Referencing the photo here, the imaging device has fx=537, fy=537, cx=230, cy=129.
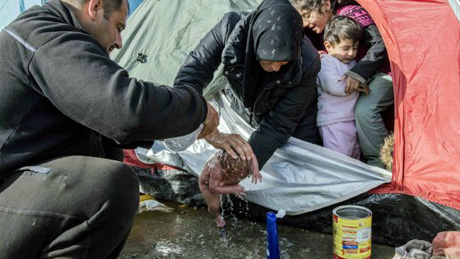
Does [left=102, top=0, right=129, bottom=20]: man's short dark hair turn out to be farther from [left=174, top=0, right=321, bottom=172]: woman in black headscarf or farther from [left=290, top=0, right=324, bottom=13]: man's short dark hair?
[left=290, top=0, right=324, bottom=13]: man's short dark hair

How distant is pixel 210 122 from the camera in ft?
6.22

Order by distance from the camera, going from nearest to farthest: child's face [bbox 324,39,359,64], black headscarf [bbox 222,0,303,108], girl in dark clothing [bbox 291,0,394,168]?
black headscarf [bbox 222,0,303,108] < girl in dark clothing [bbox 291,0,394,168] < child's face [bbox 324,39,359,64]

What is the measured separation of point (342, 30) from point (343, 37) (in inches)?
1.5

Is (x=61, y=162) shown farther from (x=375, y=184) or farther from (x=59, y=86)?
(x=375, y=184)

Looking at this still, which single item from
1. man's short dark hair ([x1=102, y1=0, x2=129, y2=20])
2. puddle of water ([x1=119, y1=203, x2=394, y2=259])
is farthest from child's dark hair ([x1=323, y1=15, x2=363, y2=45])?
man's short dark hair ([x1=102, y1=0, x2=129, y2=20])

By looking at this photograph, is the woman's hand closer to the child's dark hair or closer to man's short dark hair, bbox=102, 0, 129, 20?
the child's dark hair

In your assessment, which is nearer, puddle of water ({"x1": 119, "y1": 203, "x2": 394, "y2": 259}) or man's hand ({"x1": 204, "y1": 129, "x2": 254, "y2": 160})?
man's hand ({"x1": 204, "y1": 129, "x2": 254, "y2": 160})

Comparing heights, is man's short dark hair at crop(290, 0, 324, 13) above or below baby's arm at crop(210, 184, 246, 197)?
above

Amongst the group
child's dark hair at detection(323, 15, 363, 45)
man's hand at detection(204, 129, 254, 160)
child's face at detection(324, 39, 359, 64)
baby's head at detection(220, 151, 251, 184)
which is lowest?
baby's head at detection(220, 151, 251, 184)

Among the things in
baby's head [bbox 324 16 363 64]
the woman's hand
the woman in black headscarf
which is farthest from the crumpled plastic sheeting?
baby's head [bbox 324 16 363 64]

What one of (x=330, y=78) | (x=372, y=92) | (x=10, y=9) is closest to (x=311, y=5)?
(x=330, y=78)

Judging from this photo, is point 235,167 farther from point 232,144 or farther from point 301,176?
point 301,176

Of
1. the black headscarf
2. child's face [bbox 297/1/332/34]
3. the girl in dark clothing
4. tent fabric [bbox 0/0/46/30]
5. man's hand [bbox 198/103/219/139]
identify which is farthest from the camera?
tent fabric [bbox 0/0/46/30]

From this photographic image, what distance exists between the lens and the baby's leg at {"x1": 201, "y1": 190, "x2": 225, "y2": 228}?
8.64 ft
